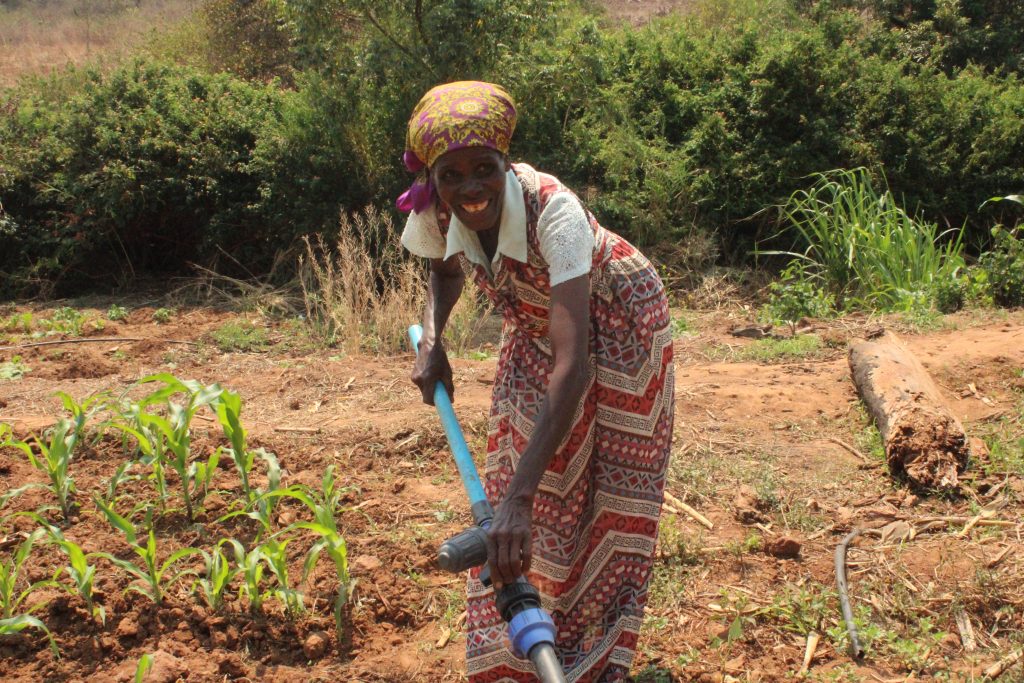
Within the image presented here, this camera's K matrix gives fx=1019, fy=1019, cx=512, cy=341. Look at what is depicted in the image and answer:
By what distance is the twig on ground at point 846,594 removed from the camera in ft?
9.60

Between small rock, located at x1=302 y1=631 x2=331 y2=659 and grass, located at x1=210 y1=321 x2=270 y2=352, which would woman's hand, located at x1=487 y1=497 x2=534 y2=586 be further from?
grass, located at x1=210 y1=321 x2=270 y2=352

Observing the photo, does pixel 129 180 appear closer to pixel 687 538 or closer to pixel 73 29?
pixel 687 538

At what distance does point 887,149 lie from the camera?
8.45 m

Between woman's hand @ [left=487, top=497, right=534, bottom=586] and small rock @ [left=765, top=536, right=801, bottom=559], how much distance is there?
1.67 m

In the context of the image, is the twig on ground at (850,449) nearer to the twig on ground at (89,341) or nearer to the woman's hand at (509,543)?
the woman's hand at (509,543)

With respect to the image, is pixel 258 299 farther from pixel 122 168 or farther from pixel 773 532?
pixel 773 532

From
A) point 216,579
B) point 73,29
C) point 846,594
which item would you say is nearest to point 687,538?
point 846,594

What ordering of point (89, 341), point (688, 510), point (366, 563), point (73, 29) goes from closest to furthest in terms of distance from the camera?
point (366, 563) → point (688, 510) → point (89, 341) → point (73, 29)

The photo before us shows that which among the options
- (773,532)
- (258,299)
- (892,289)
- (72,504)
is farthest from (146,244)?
(773,532)

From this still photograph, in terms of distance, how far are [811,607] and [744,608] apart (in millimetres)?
202

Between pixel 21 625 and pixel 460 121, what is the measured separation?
6.27 feet

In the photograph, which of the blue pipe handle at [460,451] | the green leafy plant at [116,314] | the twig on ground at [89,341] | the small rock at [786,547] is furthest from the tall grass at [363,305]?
the blue pipe handle at [460,451]

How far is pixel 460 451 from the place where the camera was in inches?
93.3

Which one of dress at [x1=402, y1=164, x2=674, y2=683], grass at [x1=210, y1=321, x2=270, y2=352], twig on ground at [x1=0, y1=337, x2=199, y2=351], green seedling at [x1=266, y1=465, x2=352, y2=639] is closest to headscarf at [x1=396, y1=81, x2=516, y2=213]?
dress at [x1=402, y1=164, x2=674, y2=683]
